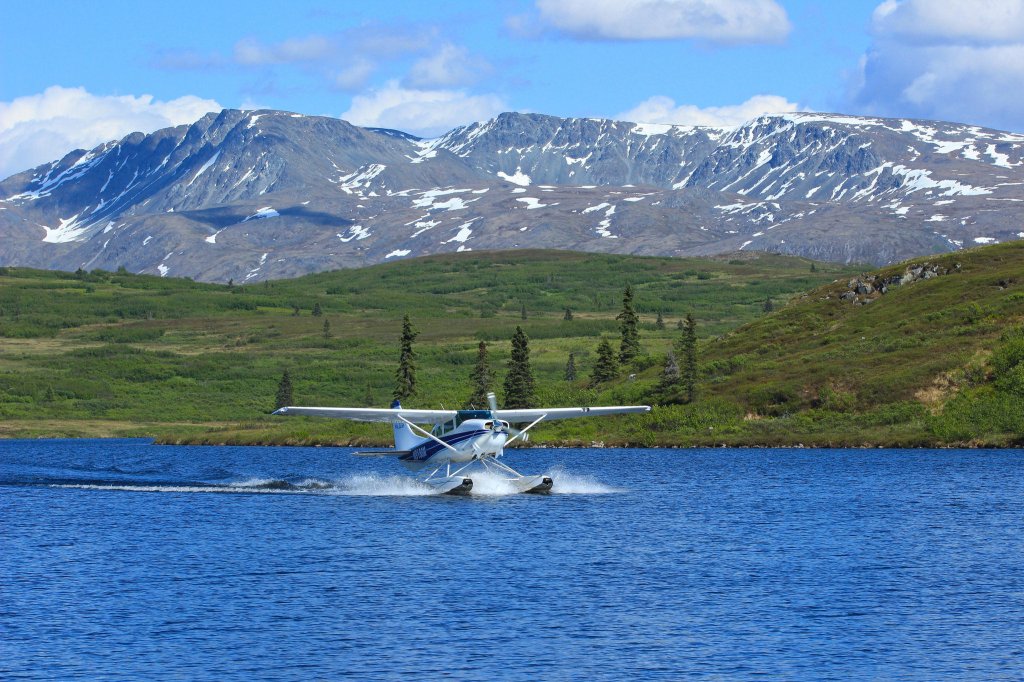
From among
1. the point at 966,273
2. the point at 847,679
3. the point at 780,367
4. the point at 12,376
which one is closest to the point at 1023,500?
the point at 847,679

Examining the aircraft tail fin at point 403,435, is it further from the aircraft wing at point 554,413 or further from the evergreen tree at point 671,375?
the evergreen tree at point 671,375

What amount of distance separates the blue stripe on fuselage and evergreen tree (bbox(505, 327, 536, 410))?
193ft

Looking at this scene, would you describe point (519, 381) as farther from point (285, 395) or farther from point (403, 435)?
point (403, 435)

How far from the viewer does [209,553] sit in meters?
49.2

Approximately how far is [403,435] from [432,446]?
15.5ft

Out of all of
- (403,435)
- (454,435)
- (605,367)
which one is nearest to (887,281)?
(605,367)

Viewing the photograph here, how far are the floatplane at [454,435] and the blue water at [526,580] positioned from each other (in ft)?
5.82

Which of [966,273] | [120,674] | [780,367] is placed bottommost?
[120,674]

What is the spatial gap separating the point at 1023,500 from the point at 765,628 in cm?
3212

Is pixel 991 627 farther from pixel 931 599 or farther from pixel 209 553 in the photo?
pixel 209 553

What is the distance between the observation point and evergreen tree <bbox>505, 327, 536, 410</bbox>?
128500mm

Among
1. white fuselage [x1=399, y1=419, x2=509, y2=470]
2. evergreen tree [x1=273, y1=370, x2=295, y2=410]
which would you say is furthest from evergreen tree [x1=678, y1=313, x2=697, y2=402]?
evergreen tree [x1=273, y1=370, x2=295, y2=410]

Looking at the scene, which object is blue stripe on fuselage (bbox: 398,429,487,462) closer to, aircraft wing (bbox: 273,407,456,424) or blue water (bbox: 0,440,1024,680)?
aircraft wing (bbox: 273,407,456,424)

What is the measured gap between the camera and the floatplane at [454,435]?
207 feet
